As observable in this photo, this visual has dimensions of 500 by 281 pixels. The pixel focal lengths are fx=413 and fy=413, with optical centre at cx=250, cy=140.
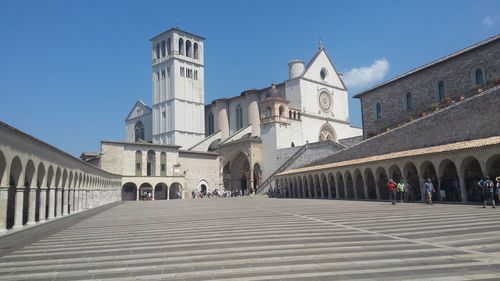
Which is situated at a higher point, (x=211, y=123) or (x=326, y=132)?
(x=211, y=123)

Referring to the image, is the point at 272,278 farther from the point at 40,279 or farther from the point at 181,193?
the point at 181,193

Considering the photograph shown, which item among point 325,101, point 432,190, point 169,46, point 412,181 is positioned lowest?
point 432,190

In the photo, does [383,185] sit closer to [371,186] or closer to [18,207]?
[371,186]

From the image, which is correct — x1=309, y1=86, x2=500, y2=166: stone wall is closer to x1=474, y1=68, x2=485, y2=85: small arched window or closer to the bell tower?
x1=474, y1=68, x2=485, y2=85: small arched window

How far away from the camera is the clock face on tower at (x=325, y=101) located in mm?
61469

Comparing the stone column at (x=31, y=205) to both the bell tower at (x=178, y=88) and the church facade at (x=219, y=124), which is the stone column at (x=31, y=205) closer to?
the church facade at (x=219, y=124)

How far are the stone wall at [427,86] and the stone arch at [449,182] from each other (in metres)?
7.00

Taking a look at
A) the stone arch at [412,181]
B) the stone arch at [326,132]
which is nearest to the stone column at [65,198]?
the stone arch at [412,181]

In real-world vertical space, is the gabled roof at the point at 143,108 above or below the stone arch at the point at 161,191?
above

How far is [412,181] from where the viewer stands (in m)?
26.3

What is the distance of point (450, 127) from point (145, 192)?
3957 centimetres

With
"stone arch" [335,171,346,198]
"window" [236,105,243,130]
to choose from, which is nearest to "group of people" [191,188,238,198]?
"window" [236,105,243,130]

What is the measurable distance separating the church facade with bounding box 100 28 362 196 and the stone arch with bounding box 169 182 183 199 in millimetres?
465

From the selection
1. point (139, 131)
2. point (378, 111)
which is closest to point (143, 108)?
point (139, 131)
